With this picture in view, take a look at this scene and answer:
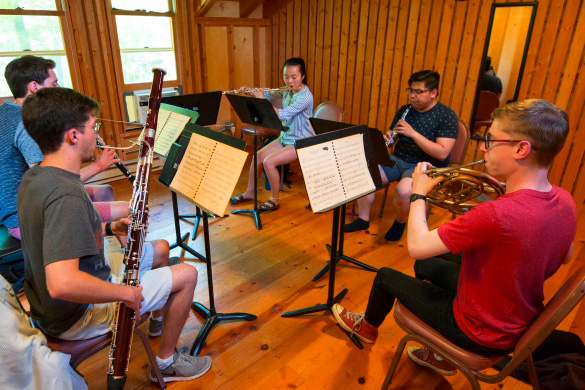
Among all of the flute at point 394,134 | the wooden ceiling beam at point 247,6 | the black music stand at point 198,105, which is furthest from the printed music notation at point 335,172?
the wooden ceiling beam at point 247,6

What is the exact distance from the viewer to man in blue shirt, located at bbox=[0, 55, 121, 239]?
189cm

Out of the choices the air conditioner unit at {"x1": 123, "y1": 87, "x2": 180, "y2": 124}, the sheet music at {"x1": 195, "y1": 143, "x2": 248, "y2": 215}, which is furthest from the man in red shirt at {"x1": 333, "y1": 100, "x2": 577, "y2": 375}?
the air conditioner unit at {"x1": 123, "y1": 87, "x2": 180, "y2": 124}

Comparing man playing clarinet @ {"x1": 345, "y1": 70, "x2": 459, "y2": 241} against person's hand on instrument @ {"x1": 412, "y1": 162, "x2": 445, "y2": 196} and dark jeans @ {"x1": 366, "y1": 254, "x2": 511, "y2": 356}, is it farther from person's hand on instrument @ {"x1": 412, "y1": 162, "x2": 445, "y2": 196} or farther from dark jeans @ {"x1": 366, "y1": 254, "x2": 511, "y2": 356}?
person's hand on instrument @ {"x1": 412, "y1": 162, "x2": 445, "y2": 196}

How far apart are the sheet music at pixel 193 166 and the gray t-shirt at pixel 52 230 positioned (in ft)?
1.63

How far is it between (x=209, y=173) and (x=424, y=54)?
3138 mm

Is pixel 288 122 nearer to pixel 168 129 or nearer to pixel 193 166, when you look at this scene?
pixel 168 129

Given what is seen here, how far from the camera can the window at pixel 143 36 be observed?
379cm

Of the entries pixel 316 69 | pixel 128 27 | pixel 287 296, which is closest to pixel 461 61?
pixel 316 69

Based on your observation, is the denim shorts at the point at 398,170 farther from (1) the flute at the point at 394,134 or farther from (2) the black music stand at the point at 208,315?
(2) the black music stand at the point at 208,315

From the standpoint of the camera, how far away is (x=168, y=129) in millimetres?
2418

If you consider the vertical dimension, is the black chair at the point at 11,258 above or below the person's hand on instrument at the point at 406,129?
below

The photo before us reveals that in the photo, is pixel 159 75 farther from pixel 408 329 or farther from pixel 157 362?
pixel 408 329

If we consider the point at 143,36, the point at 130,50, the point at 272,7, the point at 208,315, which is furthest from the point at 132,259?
the point at 272,7

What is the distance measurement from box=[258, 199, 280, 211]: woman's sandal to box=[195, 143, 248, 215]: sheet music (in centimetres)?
174
